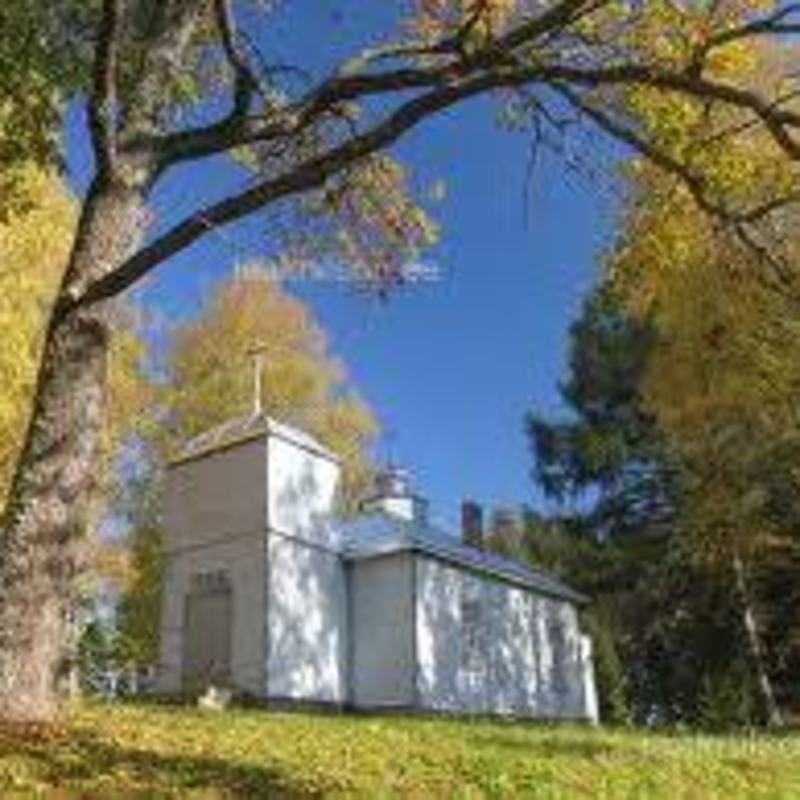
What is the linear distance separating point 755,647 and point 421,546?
10.8 meters

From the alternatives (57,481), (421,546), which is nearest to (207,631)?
(421,546)

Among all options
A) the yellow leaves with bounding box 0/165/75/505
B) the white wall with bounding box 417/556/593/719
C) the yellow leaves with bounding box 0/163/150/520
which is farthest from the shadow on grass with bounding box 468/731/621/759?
the white wall with bounding box 417/556/593/719

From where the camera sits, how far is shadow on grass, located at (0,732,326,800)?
1165 centimetres

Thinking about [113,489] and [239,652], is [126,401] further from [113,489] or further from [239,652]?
[239,652]

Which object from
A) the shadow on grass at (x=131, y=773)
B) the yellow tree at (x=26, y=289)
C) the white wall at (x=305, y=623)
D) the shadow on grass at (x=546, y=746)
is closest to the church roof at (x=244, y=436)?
the white wall at (x=305, y=623)

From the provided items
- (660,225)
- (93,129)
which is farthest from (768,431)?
(93,129)

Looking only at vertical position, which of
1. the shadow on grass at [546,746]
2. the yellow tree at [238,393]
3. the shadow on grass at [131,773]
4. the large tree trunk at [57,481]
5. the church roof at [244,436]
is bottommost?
the shadow on grass at [131,773]

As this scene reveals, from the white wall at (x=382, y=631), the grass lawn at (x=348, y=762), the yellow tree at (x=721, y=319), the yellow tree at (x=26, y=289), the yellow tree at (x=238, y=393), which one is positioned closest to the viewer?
the grass lawn at (x=348, y=762)

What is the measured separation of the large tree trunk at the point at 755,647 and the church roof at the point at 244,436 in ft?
40.2

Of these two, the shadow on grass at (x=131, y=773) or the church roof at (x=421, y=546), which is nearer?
the shadow on grass at (x=131, y=773)

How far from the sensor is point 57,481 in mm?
14164

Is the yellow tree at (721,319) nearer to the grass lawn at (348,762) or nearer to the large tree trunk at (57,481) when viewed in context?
the grass lawn at (348,762)

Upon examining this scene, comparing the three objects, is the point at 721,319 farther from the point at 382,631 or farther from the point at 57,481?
the point at 57,481

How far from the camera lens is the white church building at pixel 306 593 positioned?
106 feet
